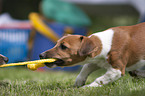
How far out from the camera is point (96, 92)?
255 centimetres

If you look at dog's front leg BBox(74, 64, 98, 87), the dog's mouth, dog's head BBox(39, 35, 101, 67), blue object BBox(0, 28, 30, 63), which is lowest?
blue object BBox(0, 28, 30, 63)

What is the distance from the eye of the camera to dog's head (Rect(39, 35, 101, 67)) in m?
2.85

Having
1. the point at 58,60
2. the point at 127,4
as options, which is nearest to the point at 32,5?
the point at 127,4

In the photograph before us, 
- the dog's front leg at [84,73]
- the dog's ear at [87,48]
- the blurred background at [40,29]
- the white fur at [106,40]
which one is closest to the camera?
the dog's ear at [87,48]

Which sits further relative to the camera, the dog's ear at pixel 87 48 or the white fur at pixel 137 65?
the white fur at pixel 137 65

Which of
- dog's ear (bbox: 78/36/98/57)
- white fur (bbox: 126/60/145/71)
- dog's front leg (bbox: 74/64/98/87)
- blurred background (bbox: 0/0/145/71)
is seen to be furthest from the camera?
blurred background (bbox: 0/0/145/71)

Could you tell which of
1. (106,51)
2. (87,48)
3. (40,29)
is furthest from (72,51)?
(40,29)

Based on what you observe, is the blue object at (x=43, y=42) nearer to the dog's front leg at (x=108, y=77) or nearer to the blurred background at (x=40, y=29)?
the blurred background at (x=40, y=29)

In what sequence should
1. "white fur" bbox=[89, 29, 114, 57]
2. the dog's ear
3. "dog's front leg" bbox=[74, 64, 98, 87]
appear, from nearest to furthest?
1. the dog's ear
2. "white fur" bbox=[89, 29, 114, 57]
3. "dog's front leg" bbox=[74, 64, 98, 87]

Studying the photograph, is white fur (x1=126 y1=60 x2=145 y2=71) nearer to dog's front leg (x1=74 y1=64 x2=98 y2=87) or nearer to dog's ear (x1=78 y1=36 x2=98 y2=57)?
dog's front leg (x1=74 y1=64 x2=98 y2=87)

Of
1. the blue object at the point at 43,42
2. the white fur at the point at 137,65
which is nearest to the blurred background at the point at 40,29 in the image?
the blue object at the point at 43,42

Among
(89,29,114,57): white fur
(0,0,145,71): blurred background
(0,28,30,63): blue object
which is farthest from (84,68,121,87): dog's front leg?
(0,28,30,63): blue object

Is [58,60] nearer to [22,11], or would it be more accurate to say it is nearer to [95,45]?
[95,45]

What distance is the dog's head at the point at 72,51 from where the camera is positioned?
2.85m
